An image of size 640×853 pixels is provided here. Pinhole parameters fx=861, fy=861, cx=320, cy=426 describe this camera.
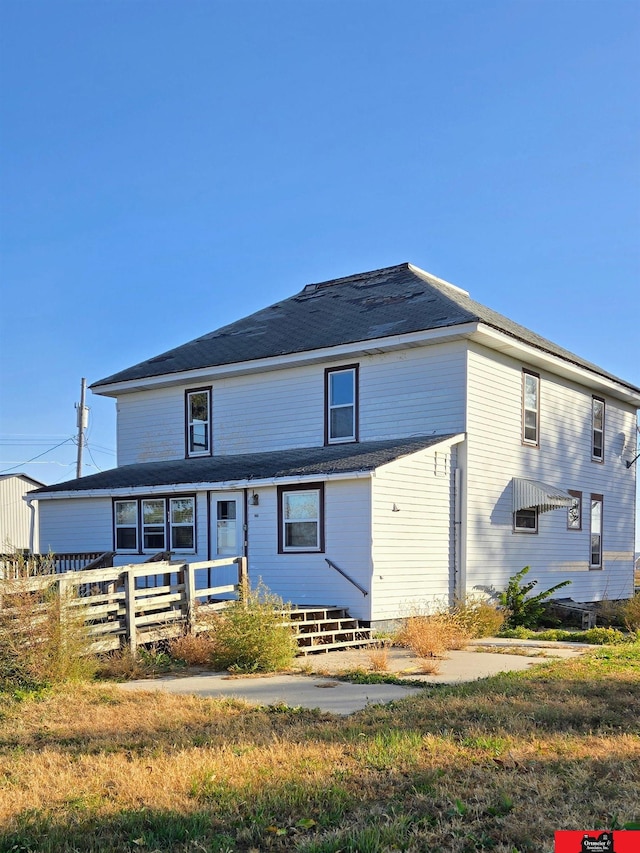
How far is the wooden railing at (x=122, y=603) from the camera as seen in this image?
1116 cm

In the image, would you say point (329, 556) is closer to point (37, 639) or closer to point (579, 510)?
point (37, 639)

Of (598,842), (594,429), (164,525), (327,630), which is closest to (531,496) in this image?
(594,429)

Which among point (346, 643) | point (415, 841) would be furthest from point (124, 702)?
point (346, 643)

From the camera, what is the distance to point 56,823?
Answer: 5.38 meters

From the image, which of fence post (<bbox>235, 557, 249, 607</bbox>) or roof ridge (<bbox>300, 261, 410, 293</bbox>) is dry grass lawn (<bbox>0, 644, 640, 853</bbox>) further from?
roof ridge (<bbox>300, 261, 410, 293</bbox>)

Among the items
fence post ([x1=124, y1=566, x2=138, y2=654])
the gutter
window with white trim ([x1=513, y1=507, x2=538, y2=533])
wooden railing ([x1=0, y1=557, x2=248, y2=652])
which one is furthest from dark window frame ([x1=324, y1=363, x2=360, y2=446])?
fence post ([x1=124, y1=566, x2=138, y2=654])

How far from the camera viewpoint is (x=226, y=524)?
19.8m

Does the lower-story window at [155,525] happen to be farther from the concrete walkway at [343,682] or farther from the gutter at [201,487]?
the concrete walkway at [343,682]

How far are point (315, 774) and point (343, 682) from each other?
5194 millimetres

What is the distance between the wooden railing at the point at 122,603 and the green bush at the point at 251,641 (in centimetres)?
50

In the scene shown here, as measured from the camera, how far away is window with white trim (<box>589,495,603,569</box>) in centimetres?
2458

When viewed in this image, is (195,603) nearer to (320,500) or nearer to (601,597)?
(320,500)

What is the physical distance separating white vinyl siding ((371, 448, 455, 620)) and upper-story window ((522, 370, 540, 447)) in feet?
11.3

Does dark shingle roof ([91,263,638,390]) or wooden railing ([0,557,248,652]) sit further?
dark shingle roof ([91,263,638,390])
